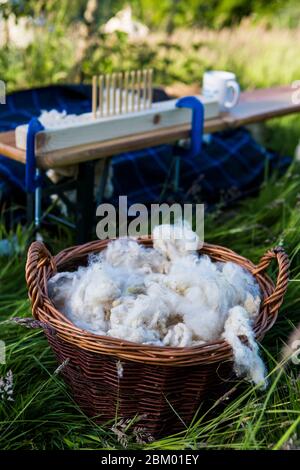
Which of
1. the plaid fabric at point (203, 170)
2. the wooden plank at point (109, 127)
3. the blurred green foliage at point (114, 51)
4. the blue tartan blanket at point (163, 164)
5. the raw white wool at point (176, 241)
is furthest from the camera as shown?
the blurred green foliage at point (114, 51)

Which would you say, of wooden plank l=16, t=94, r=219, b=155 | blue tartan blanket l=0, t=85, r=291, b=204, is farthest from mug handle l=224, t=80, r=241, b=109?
blue tartan blanket l=0, t=85, r=291, b=204

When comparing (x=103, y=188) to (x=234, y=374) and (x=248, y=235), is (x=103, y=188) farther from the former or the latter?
(x=234, y=374)

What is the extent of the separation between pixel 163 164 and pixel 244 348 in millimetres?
2248

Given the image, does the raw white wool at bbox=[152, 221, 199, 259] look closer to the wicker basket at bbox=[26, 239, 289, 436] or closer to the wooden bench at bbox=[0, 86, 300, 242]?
the wicker basket at bbox=[26, 239, 289, 436]

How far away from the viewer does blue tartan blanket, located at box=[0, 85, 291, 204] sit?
3299 millimetres

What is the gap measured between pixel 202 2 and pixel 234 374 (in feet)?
25.5

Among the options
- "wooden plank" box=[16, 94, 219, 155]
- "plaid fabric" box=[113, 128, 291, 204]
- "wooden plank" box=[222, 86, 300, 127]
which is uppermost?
"wooden plank" box=[16, 94, 219, 155]

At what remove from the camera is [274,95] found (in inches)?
145

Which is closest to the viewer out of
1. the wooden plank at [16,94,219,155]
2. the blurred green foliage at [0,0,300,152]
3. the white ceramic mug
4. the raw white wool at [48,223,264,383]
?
the raw white wool at [48,223,264,383]

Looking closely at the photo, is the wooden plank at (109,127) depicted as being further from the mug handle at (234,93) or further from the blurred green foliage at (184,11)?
the blurred green foliage at (184,11)

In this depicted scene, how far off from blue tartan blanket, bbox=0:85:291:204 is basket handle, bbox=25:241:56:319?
126 cm

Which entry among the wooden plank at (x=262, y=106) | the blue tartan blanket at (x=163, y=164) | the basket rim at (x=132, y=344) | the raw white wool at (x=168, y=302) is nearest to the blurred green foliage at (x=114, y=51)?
the blue tartan blanket at (x=163, y=164)

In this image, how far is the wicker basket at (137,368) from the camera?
4.78 feet

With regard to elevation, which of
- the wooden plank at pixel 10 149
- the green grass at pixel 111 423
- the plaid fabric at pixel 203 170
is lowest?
the plaid fabric at pixel 203 170
